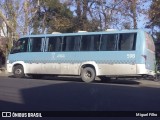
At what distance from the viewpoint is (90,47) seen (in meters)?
21.1

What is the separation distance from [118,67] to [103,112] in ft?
34.2

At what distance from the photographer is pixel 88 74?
2095 cm

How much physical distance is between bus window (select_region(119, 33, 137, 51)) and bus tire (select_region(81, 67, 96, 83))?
79.9 inches

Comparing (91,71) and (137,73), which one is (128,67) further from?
(91,71)

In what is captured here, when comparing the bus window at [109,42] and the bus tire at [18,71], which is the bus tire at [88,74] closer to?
the bus window at [109,42]

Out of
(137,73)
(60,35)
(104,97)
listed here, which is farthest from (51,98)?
(60,35)

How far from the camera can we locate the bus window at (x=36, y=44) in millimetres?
22828

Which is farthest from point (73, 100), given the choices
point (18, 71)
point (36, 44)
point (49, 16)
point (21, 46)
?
point (49, 16)

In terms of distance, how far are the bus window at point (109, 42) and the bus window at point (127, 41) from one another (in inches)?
14.2

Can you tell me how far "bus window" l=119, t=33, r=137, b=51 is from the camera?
64.8 feet

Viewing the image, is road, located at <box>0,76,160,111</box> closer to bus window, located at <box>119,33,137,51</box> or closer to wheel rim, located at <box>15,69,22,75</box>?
bus window, located at <box>119,33,137,51</box>

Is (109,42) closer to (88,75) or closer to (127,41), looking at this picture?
(127,41)

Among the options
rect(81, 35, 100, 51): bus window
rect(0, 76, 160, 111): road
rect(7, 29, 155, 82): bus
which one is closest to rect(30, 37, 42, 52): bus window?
rect(7, 29, 155, 82): bus

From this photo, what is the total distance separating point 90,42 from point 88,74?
1.71 meters
